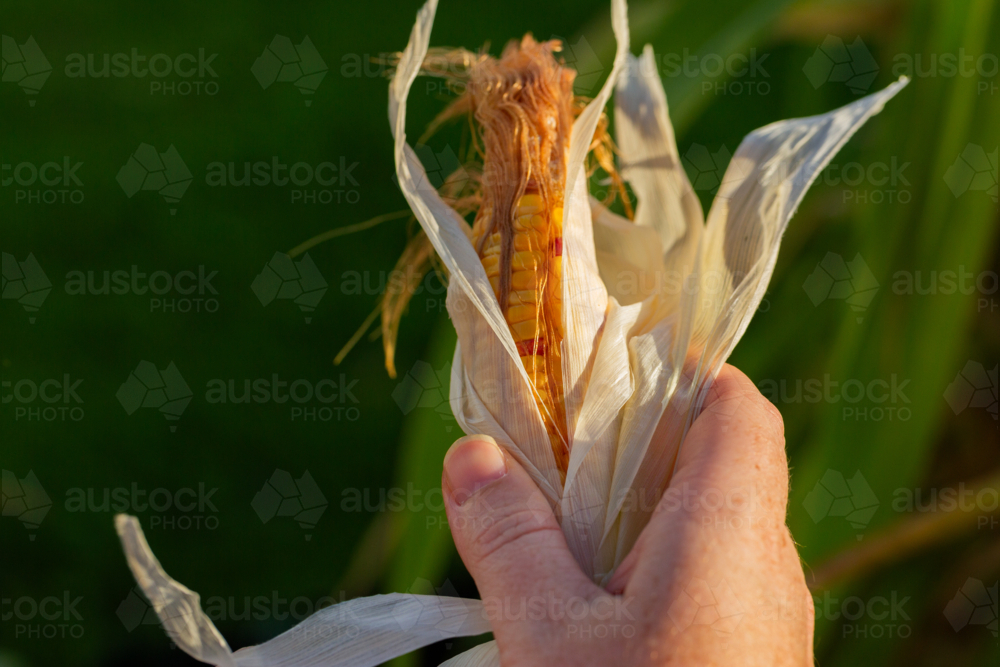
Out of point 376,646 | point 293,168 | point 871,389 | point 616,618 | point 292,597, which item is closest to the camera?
point 616,618

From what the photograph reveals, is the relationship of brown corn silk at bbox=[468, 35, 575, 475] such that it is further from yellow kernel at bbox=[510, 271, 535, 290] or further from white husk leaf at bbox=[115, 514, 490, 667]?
white husk leaf at bbox=[115, 514, 490, 667]

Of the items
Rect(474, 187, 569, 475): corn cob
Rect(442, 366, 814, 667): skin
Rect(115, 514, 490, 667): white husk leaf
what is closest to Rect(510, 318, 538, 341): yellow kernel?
Rect(474, 187, 569, 475): corn cob

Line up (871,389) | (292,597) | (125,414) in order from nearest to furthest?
(871,389) → (292,597) → (125,414)

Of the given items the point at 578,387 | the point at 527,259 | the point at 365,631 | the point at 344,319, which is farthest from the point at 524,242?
the point at 344,319

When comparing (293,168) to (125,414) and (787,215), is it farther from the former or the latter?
(787,215)

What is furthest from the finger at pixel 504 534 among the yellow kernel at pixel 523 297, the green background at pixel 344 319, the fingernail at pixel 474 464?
the green background at pixel 344 319

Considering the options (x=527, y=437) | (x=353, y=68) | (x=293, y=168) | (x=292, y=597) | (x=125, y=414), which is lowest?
(x=292, y=597)

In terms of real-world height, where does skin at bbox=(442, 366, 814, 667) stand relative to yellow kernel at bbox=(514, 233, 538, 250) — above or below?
below

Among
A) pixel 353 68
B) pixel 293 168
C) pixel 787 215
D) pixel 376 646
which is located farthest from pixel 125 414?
pixel 787 215
